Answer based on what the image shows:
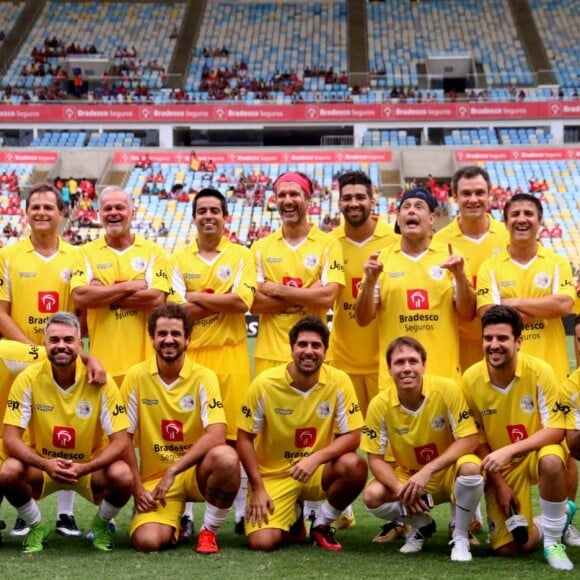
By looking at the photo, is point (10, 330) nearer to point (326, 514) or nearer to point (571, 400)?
point (326, 514)

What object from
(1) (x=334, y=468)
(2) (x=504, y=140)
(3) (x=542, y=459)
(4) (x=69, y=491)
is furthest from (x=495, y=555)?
(2) (x=504, y=140)

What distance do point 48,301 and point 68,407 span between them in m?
0.93

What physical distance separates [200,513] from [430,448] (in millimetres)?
1865

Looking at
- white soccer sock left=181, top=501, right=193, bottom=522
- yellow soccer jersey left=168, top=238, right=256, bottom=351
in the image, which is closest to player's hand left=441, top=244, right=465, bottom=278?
yellow soccer jersey left=168, top=238, right=256, bottom=351

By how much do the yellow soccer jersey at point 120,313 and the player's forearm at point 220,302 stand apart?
0.76 feet

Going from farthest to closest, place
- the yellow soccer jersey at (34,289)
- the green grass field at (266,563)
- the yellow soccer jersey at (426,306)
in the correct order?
the yellow soccer jersey at (34,289), the yellow soccer jersey at (426,306), the green grass field at (266,563)

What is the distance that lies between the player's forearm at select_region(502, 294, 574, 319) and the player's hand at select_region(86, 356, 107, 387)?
7.59 ft

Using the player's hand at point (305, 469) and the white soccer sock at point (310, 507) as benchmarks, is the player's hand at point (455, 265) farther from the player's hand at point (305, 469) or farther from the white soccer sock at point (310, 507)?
the white soccer sock at point (310, 507)

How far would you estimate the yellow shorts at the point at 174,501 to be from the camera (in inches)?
236

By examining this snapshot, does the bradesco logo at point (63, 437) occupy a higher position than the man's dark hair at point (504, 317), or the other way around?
the man's dark hair at point (504, 317)

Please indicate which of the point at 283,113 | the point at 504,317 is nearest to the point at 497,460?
the point at 504,317

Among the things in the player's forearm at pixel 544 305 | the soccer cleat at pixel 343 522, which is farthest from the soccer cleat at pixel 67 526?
the player's forearm at pixel 544 305

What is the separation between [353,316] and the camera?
7133 mm

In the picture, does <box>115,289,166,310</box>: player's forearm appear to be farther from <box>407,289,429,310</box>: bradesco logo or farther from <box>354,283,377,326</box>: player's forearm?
<box>407,289,429,310</box>: bradesco logo
